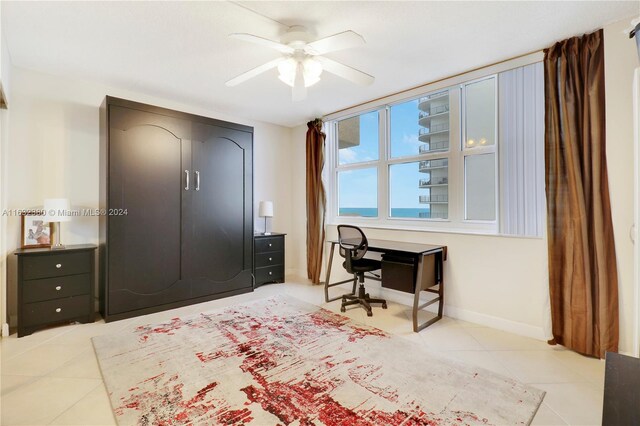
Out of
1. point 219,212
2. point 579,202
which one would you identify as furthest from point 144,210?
point 579,202

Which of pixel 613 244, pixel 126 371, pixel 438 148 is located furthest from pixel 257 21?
pixel 613 244

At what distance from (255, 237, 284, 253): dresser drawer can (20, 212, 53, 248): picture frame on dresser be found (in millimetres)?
2239

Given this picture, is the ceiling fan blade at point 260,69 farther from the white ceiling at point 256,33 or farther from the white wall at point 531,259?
the white wall at point 531,259

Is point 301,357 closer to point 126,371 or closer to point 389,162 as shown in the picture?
point 126,371

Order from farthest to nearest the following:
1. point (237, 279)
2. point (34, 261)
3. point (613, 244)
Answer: point (237, 279), point (34, 261), point (613, 244)

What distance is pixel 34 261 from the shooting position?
2744 millimetres

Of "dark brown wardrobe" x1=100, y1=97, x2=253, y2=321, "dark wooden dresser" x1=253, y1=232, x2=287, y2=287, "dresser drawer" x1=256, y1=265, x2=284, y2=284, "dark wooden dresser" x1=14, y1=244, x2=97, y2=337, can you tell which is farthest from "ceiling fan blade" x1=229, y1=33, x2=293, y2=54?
"dresser drawer" x1=256, y1=265, x2=284, y2=284

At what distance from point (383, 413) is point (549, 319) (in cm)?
183

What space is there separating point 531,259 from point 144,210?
3839 millimetres

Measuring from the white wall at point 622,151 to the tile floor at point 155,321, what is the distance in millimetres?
549

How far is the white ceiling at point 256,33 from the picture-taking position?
82.5 inches

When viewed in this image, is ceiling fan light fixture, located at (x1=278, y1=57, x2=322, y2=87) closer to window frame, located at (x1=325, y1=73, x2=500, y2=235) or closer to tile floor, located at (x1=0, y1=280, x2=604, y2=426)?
window frame, located at (x1=325, y1=73, x2=500, y2=235)

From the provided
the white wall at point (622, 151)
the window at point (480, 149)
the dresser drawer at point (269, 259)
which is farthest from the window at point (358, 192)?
the white wall at point (622, 151)

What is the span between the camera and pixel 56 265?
2848 mm
